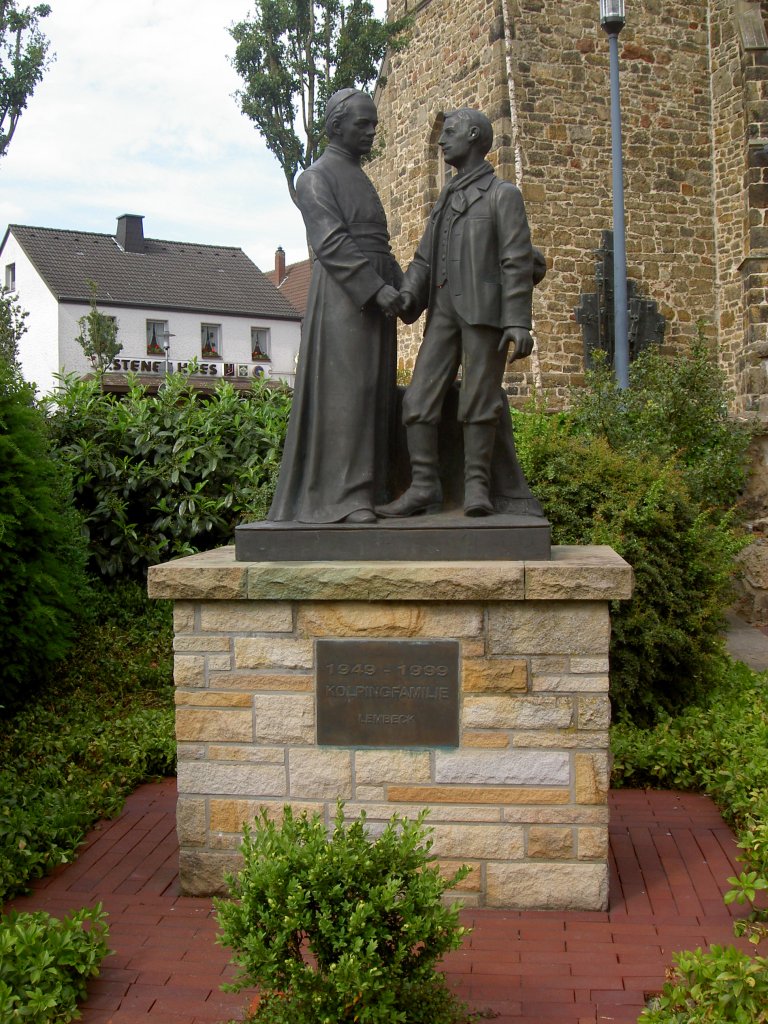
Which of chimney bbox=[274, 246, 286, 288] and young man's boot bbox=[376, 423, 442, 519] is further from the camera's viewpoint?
chimney bbox=[274, 246, 286, 288]

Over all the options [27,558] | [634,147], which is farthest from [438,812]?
[634,147]

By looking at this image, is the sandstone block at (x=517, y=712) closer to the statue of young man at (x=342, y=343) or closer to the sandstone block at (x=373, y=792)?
the sandstone block at (x=373, y=792)

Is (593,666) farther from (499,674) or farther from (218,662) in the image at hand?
(218,662)

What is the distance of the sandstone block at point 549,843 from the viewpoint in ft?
13.9

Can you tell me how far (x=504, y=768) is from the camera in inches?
167

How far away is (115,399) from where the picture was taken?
9.33 metres

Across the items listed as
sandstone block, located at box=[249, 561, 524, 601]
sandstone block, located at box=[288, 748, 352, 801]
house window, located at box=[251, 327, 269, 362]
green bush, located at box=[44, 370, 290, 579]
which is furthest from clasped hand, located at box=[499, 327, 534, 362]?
house window, located at box=[251, 327, 269, 362]

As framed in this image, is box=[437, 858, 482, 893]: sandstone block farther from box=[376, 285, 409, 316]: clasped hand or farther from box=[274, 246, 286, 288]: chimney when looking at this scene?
box=[274, 246, 286, 288]: chimney

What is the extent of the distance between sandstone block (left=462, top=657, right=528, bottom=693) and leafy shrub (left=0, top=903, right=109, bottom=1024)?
1.58m

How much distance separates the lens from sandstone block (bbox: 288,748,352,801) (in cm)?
432

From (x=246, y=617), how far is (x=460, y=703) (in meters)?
0.88

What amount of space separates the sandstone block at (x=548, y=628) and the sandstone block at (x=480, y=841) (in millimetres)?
674

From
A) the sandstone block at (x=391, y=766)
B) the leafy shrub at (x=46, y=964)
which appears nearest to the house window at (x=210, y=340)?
the sandstone block at (x=391, y=766)

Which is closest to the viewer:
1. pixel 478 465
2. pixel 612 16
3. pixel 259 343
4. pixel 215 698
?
pixel 215 698
